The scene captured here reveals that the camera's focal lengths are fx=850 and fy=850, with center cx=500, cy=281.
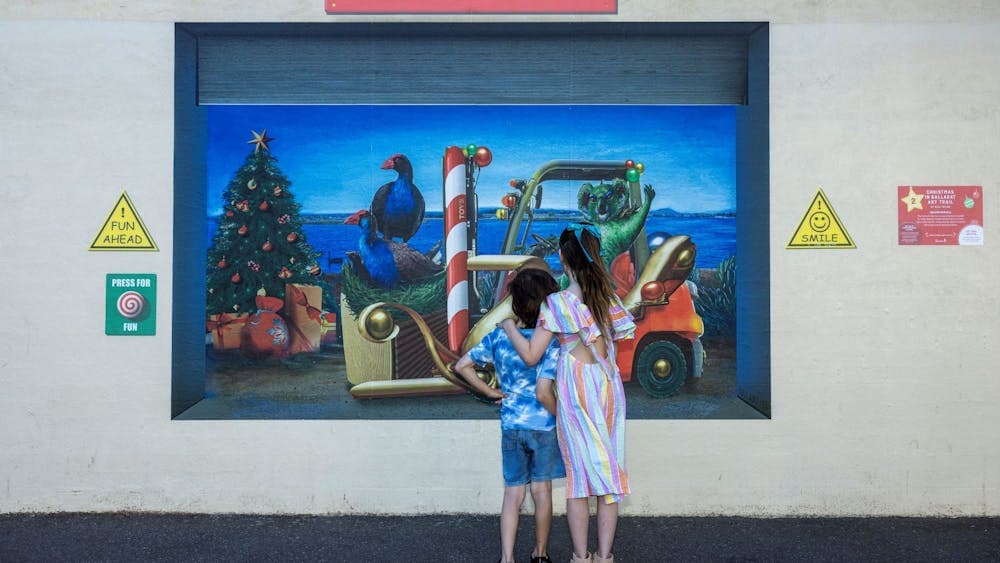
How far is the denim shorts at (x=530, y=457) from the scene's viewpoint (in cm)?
409

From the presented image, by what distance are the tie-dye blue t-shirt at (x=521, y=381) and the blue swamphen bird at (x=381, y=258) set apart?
148 cm

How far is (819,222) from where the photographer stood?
5.34 m

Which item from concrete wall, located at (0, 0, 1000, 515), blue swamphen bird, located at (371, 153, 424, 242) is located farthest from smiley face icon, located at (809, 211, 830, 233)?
blue swamphen bird, located at (371, 153, 424, 242)

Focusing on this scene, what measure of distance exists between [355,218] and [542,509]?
2.33 metres

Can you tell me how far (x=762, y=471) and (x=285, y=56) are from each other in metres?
4.04

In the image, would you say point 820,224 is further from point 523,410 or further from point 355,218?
point 355,218

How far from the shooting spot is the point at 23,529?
5.05m

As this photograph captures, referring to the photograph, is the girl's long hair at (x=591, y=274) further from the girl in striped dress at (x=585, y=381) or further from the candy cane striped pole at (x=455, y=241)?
the candy cane striped pole at (x=455, y=241)

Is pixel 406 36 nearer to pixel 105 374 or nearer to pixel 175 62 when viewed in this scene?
pixel 175 62

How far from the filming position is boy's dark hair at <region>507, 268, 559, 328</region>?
4098mm

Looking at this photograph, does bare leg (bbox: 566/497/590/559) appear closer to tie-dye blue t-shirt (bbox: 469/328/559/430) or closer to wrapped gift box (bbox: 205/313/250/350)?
tie-dye blue t-shirt (bbox: 469/328/559/430)

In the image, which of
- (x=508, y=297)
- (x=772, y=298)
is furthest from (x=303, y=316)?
(x=772, y=298)

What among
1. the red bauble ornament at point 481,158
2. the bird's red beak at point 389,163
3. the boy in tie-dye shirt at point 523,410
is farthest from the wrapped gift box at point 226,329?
the boy in tie-dye shirt at point 523,410

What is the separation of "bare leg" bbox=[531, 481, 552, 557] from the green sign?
2.74m
